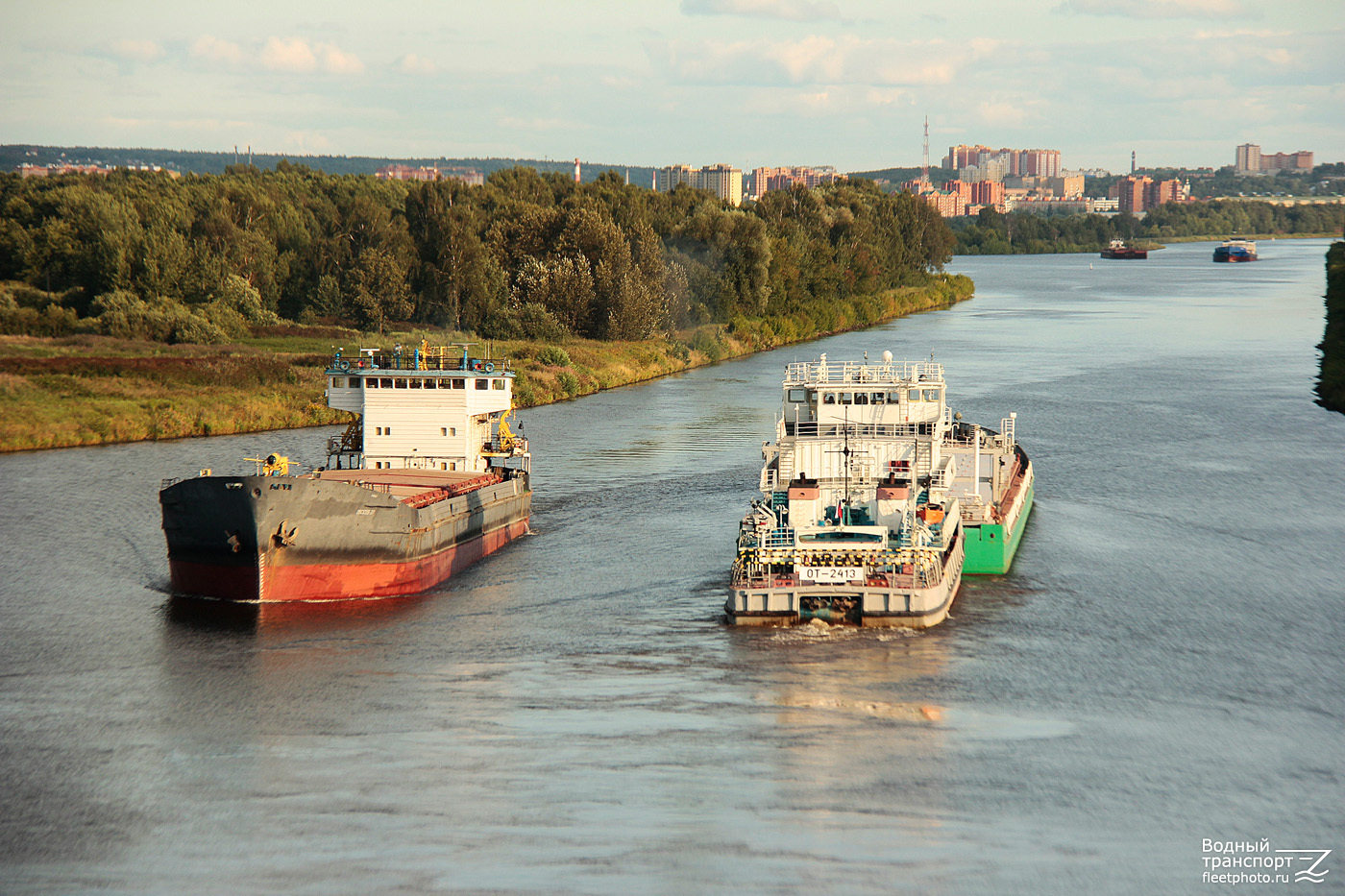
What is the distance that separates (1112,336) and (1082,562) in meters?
68.2

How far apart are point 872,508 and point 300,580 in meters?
14.6

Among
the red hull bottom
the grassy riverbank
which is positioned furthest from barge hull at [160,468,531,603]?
the grassy riverbank

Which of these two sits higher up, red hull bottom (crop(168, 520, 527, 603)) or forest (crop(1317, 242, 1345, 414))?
forest (crop(1317, 242, 1345, 414))

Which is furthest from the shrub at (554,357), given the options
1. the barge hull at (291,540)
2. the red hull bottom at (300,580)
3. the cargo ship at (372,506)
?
the red hull bottom at (300,580)

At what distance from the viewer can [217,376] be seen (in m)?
67.9

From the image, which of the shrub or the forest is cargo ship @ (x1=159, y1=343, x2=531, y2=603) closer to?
the shrub

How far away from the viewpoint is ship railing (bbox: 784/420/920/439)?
37.8m

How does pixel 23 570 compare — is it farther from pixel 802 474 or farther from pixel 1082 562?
pixel 1082 562

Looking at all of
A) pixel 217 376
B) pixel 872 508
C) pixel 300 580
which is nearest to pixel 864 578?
pixel 872 508

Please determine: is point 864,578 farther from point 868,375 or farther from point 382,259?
point 382,259

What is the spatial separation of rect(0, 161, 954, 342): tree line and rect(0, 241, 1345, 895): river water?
141 feet

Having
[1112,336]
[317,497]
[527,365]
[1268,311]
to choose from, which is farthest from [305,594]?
[1268,311]

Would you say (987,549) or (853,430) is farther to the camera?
(853,430)

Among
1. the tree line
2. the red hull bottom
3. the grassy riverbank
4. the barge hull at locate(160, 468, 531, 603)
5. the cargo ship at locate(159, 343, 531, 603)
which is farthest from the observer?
the tree line
